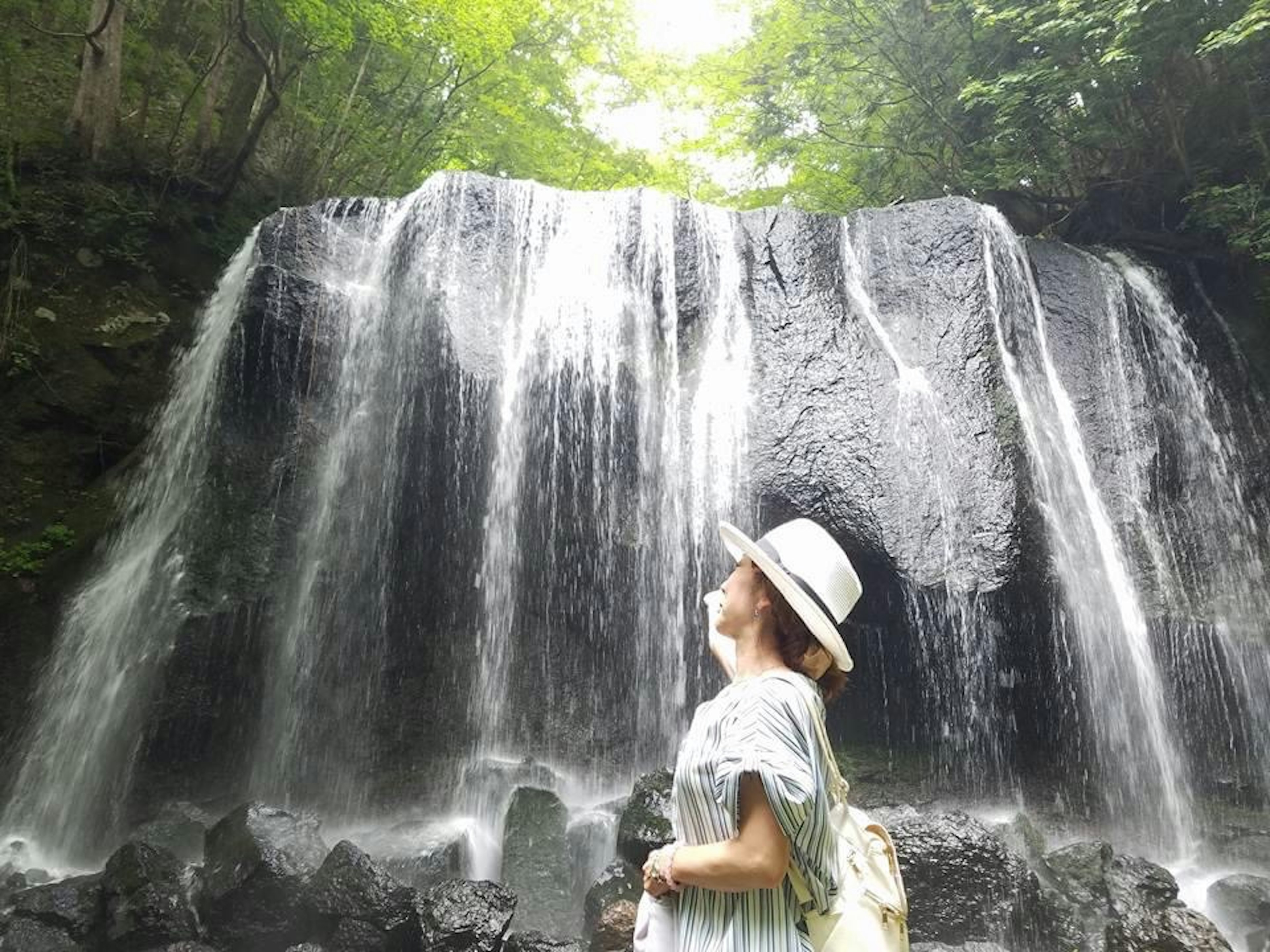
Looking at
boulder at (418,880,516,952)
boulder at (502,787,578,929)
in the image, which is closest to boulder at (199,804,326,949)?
boulder at (418,880,516,952)

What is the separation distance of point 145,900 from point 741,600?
4836mm

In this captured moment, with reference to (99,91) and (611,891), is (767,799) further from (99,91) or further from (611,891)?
(99,91)

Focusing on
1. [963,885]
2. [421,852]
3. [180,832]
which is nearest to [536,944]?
[421,852]

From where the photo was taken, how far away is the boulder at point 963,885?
5094mm

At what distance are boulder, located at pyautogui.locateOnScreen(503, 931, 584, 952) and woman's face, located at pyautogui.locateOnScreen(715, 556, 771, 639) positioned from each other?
3.37 meters

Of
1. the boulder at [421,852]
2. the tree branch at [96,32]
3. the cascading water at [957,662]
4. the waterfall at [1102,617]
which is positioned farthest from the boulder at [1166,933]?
the tree branch at [96,32]

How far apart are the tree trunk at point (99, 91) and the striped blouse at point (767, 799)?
36.0 feet

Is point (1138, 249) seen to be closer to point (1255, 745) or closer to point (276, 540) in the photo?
point (1255, 745)

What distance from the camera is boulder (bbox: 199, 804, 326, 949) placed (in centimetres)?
503

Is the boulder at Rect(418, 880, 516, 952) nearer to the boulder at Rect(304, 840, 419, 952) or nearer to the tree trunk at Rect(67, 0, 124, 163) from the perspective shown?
the boulder at Rect(304, 840, 419, 952)

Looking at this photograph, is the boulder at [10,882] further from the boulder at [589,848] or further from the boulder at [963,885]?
the boulder at [963,885]

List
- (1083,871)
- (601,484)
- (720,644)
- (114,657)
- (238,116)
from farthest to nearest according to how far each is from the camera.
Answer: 1. (238,116)
2. (601,484)
3. (114,657)
4. (1083,871)
5. (720,644)

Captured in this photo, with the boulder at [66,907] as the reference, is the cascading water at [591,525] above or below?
above

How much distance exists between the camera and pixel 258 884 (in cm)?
508
